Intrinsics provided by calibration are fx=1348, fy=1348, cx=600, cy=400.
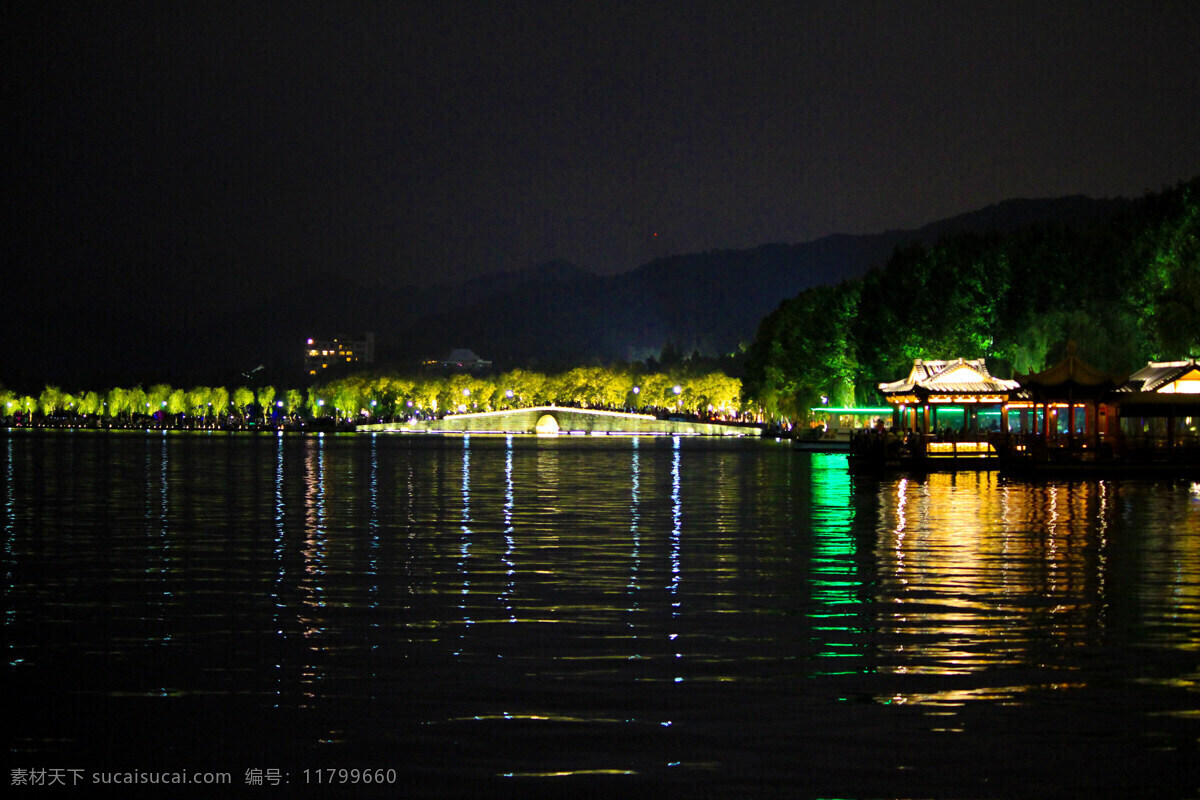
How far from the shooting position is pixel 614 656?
1356 cm

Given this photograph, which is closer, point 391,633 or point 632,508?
point 391,633

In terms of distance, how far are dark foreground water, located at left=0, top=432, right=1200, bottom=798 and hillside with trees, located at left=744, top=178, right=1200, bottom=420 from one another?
37040 mm

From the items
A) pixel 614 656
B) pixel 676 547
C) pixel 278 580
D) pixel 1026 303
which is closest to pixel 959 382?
pixel 1026 303

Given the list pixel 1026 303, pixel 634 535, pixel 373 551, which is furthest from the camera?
pixel 1026 303

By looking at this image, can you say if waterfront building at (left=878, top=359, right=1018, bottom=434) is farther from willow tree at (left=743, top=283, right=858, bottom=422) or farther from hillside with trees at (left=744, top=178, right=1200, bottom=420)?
willow tree at (left=743, top=283, right=858, bottom=422)

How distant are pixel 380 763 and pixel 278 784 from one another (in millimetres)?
753

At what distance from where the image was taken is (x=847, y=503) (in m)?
38.0

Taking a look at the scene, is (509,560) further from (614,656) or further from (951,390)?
(951,390)

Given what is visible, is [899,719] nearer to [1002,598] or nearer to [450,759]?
[450,759]

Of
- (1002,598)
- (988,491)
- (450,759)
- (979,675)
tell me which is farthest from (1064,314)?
(450,759)

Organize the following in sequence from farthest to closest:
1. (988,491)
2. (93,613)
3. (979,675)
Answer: (988,491) → (93,613) → (979,675)

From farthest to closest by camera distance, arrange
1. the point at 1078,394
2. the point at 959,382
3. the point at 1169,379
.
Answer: the point at 959,382 → the point at 1078,394 → the point at 1169,379

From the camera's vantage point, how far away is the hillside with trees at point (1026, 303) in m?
→ 64.0

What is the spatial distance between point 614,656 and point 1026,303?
65629 mm
